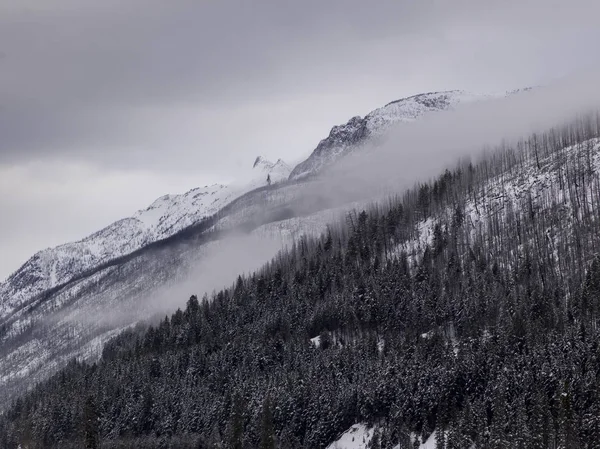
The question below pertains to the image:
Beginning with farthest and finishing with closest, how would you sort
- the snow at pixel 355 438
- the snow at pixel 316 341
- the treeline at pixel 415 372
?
the snow at pixel 316 341, the snow at pixel 355 438, the treeline at pixel 415 372

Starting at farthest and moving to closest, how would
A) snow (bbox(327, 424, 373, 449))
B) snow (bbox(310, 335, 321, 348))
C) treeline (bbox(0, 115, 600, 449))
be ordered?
snow (bbox(310, 335, 321, 348)) → snow (bbox(327, 424, 373, 449)) → treeline (bbox(0, 115, 600, 449))

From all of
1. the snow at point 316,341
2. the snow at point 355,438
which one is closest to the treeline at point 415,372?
the snow at point 316,341

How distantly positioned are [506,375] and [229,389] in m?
70.5

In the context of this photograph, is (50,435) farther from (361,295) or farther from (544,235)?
(544,235)

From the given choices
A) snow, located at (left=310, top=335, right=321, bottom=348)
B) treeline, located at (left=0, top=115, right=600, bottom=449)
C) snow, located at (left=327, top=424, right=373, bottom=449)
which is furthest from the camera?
snow, located at (left=310, top=335, right=321, bottom=348)

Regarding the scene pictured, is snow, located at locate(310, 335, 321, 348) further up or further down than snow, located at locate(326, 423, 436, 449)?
further up

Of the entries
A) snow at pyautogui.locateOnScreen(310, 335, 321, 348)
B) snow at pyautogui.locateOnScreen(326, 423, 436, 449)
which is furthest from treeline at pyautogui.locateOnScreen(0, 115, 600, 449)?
snow at pyautogui.locateOnScreen(326, 423, 436, 449)

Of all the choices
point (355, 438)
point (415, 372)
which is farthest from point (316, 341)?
point (415, 372)

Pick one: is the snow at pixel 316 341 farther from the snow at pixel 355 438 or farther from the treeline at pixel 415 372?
the snow at pixel 355 438

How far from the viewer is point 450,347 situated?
492 ft

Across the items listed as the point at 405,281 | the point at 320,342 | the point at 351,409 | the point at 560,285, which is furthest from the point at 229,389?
the point at 560,285

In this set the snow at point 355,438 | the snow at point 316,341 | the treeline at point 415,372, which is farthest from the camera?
the snow at point 316,341

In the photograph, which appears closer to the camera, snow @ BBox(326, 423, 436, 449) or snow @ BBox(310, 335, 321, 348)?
snow @ BBox(326, 423, 436, 449)

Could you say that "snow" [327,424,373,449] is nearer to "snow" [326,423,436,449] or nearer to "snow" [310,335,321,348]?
"snow" [326,423,436,449]
